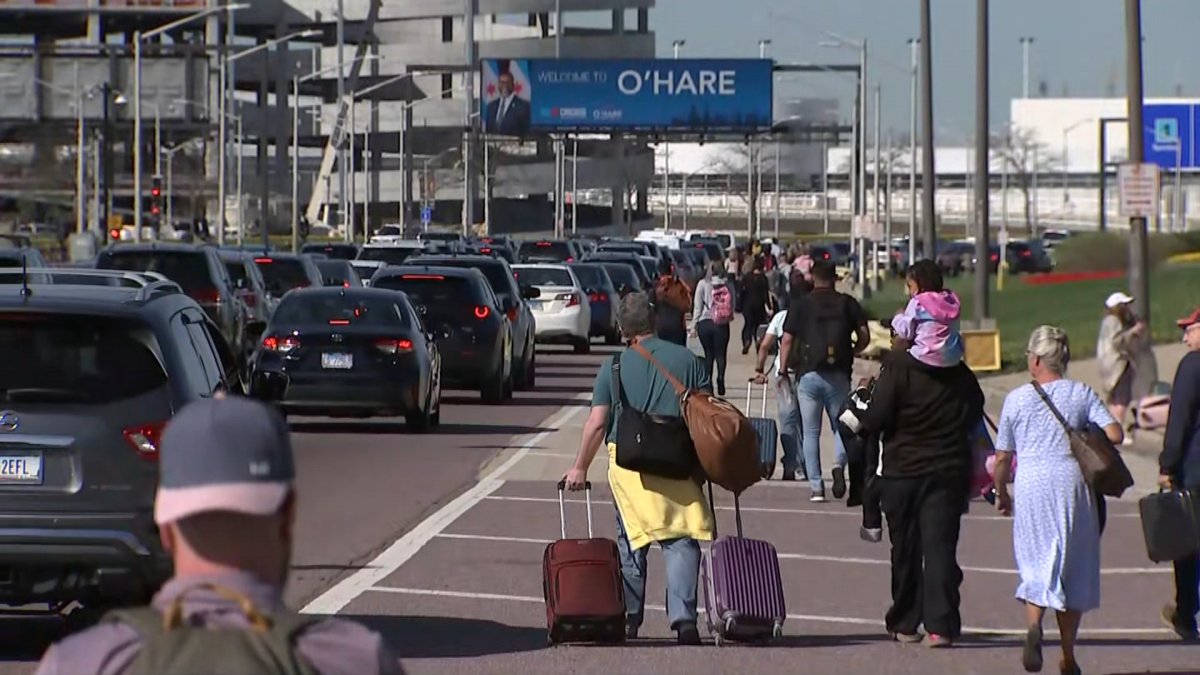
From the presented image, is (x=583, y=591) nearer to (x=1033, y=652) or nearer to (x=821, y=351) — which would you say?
(x=1033, y=652)

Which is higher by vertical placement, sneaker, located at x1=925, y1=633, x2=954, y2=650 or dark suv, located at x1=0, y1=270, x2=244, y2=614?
dark suv, located at x1=0, y1=270, x2=244, y2=614

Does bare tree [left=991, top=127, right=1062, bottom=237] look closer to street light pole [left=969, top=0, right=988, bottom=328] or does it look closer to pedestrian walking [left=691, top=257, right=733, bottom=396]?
street light pole [left=969, top=0, right=988, bottom=328]

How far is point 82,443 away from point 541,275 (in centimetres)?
3291

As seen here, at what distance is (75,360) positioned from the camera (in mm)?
10266

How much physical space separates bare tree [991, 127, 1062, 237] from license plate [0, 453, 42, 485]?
151 meters

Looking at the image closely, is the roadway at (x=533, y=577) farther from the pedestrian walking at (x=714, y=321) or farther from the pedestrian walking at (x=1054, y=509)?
the pedestrian walking at (x=714, y=321)

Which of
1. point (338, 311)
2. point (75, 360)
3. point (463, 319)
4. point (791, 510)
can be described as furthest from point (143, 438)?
point (463, 319)

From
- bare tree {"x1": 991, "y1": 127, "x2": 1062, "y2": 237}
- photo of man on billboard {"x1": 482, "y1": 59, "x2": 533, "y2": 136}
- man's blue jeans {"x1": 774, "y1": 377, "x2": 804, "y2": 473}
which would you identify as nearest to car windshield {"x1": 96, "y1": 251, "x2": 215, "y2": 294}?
man's blue jeans {"x1": 774, "y1": 377, "x2": 804, "y2": 473}

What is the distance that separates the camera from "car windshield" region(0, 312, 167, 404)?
10.1m

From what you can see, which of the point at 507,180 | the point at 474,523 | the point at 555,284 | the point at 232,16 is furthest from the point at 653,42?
the point at 474,523

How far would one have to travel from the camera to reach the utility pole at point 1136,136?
83.6 feet

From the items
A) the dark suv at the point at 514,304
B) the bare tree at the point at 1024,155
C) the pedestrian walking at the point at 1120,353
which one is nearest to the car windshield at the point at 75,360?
the pedestrian walking at the point at 1120,353

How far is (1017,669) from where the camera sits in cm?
1070

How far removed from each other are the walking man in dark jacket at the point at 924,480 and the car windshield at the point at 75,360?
343 centimetres
